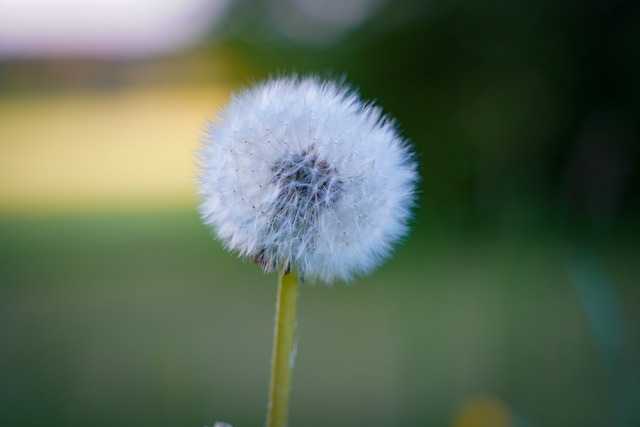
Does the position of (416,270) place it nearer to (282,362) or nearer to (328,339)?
(328,339)

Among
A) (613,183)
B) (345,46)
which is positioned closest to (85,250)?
(345,46)

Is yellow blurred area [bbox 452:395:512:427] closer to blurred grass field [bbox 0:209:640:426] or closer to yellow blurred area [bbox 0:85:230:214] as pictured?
blurred grass field [bbox 0:209:640:426]

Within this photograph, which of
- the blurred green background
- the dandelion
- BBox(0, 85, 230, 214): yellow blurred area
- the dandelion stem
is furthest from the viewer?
BBox(0, 85, 230, 214): yellow blurred area

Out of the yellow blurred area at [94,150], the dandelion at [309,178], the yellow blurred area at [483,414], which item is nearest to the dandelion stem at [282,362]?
the dandelion at [309,178]

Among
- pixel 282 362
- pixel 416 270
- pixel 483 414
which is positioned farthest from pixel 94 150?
pixel 282 362

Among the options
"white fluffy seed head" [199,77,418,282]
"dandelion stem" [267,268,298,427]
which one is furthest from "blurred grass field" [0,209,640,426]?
"dandelion stem" [267,268,298,427]

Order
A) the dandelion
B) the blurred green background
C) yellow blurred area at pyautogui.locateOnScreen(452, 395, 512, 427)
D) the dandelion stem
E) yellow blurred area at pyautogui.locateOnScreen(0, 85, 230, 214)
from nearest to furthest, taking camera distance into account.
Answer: the dandelion stem
the dandelion
yellow blurred area at pyautogui.locateOnScreen(452, 395, 512, 427)
the blurred green background
yellow blurred area at pyautogui.locateOnScreen(0, 85, 230, 214)
